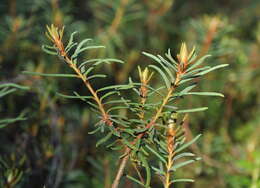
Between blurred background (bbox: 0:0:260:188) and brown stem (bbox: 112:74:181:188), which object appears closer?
brown stem (bbox: 112:74:181:188)

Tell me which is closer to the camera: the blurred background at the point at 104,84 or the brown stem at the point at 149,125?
the brown stem at the point at 149,125

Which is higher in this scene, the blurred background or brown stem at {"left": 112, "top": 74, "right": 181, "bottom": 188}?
the blurred background

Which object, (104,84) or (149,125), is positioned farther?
(104,84)

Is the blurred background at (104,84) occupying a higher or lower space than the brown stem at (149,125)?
higher

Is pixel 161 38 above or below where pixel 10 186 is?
above

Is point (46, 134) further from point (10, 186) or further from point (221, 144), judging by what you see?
point (221, 144)

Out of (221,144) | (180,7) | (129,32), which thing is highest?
(180,7)

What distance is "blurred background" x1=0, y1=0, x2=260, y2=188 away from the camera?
2.62 ft

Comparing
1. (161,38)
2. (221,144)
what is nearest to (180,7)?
(161,38)

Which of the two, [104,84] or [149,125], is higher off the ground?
[104,84]

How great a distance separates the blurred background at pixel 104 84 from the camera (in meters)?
0.80

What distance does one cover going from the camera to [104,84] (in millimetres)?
1277

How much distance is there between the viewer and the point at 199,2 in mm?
1815

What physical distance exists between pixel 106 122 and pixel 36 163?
1.13 ft
